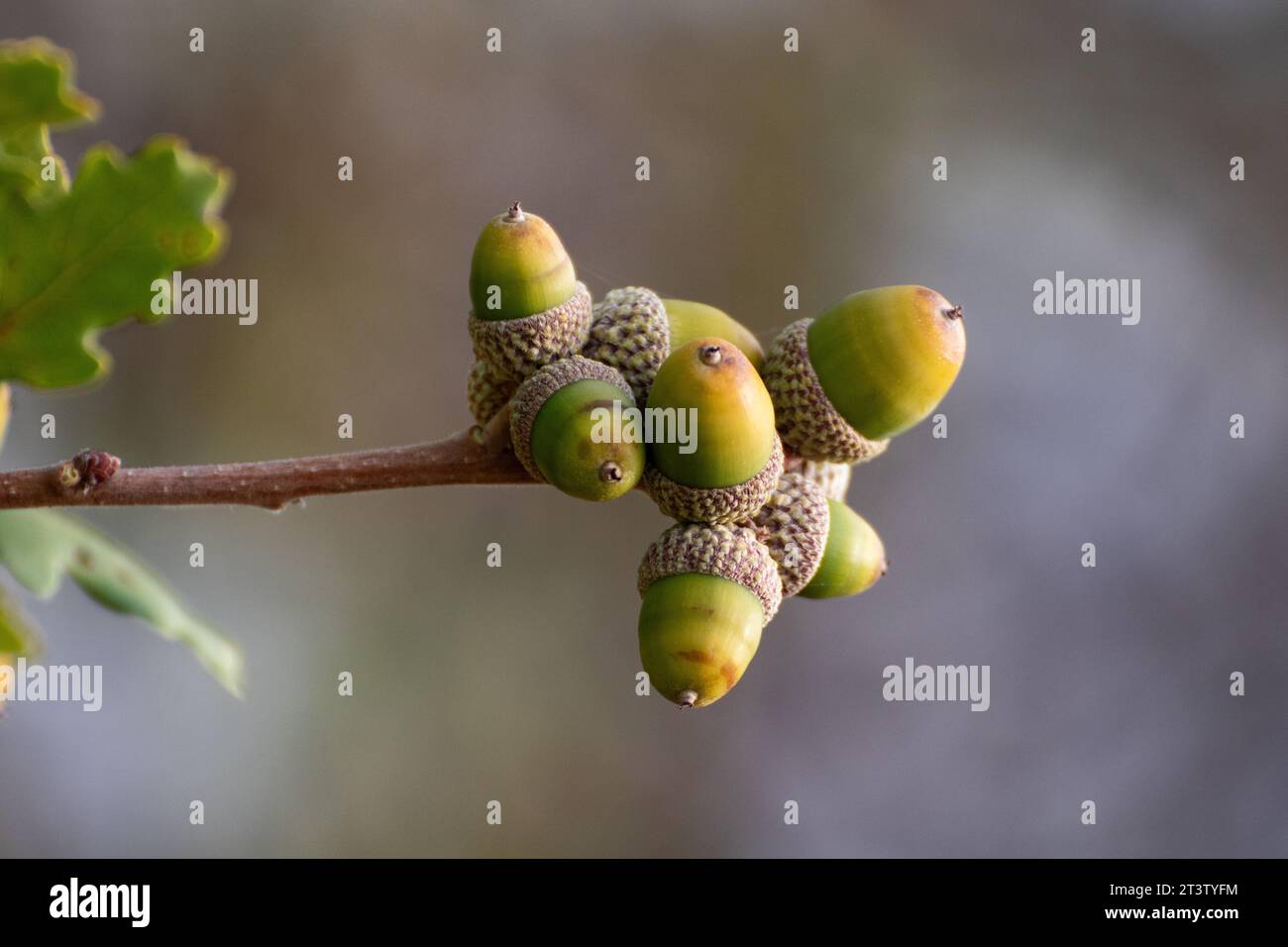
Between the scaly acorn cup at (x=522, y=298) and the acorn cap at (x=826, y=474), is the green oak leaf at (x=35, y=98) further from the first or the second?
the acorn cap at (x=826, y=474)

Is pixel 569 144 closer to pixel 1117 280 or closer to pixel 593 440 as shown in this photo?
pixel 1117 280

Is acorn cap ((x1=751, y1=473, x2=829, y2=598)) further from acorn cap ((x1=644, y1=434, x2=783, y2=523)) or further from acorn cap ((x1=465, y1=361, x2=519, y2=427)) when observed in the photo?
acorn cap ((x1=465, y1=361, x2=519, y2=427))

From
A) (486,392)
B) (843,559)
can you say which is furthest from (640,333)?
(843,559)

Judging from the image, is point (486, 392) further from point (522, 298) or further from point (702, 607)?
point (702, 607)

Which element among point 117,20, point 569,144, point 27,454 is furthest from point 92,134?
point 569,144

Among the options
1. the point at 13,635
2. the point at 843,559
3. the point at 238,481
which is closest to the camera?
the point at 13,635

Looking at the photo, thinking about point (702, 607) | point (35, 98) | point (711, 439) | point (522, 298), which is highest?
point (35, 98)

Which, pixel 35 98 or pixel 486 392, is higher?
pixel 35 98

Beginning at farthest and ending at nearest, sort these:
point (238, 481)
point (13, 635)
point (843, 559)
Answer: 1. point (843, 559)
2. point (238, 481)
3. point (13, 635)
